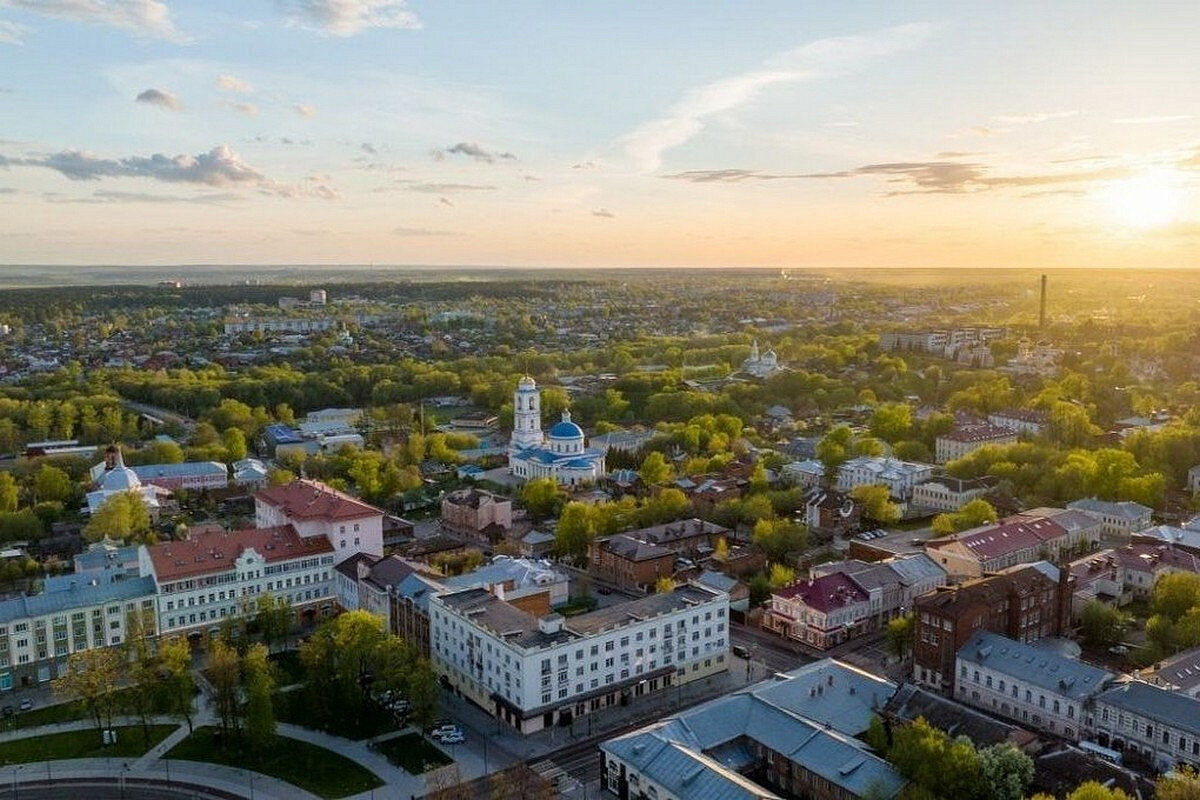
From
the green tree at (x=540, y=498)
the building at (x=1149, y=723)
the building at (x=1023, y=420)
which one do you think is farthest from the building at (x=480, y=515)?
the building at (x=1023, y=420)

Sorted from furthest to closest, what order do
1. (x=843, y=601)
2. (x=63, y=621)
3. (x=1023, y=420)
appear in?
(x=1023, y=420) → (x=843, y=601) → (x=63, y=621)

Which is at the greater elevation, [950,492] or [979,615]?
[979,615]

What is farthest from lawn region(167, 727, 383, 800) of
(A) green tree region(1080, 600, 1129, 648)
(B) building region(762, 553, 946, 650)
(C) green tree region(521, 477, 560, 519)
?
(A) green tree region(1080, 600, 1129, 648)

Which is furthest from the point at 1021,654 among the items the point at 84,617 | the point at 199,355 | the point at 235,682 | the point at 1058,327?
the point at 1058,327

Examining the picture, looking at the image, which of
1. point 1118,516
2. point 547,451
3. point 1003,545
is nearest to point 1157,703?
point 1003,545

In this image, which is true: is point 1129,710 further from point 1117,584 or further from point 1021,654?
point 1117,584

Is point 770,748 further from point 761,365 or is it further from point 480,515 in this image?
point 761,365
